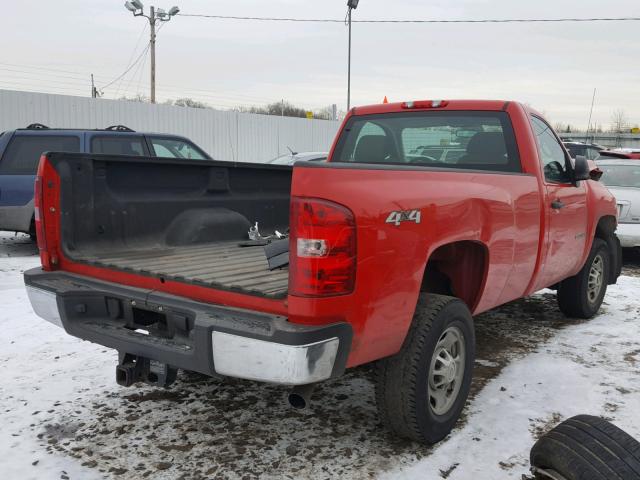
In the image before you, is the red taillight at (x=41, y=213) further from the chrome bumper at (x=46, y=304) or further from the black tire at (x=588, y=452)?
the black tire at (x=588, y=452)

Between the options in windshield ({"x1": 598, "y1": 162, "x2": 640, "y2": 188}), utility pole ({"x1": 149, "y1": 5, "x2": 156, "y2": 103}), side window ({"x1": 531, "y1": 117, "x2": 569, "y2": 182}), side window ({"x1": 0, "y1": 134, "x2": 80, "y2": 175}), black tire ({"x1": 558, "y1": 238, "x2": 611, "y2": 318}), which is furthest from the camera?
utility pole ({"x1": 149, "y1": 5, "x2": 156, "y2": 103})

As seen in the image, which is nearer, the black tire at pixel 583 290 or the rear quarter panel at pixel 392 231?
the rear quarter panel at pixel 392 231

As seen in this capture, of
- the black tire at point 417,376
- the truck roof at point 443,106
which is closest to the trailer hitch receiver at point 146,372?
the black tire at point 417,376

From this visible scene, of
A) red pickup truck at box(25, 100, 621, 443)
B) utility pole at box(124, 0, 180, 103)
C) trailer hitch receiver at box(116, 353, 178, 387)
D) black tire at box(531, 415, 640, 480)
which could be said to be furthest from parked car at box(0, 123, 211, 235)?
utility pole at box(124, 0, 180, 103)

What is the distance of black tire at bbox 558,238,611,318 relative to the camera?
5449 mm

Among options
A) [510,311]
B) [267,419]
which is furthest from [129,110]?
[267,419]

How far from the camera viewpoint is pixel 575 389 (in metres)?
3.89

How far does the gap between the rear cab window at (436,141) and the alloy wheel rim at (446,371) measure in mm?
1457

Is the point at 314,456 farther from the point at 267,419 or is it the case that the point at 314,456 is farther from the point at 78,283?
the point at 78,283

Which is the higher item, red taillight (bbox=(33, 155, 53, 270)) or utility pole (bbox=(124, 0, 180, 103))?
→ utility pole (bbox=(124, 0, 180, 103))

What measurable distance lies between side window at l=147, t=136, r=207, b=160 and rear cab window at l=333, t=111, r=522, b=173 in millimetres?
4567

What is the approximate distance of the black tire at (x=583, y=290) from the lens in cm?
545

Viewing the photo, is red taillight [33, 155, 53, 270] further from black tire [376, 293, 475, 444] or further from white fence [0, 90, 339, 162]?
white fence [0, 90, 339, 162]

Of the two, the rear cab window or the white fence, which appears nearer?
the rear cab window
